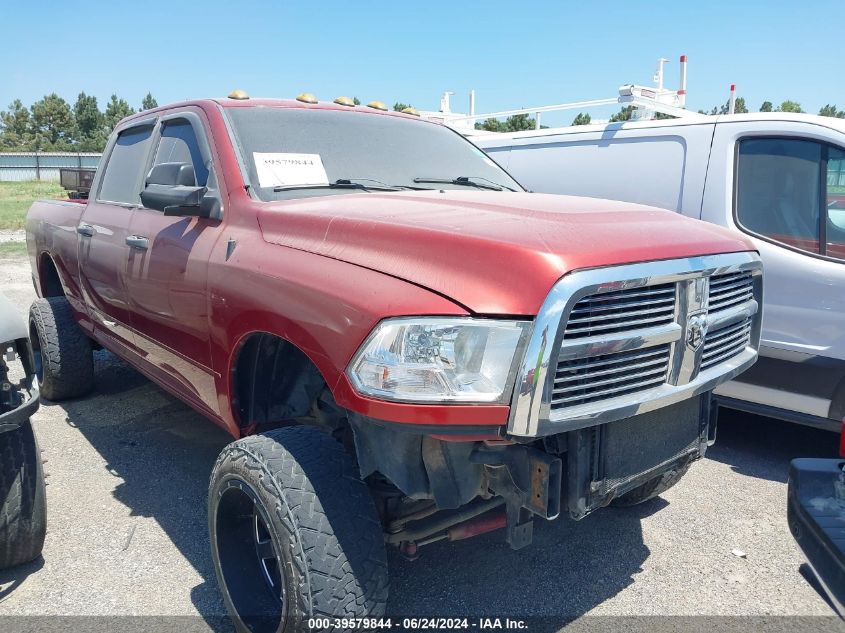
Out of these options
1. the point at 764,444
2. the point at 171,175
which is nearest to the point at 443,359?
the point at 171,175

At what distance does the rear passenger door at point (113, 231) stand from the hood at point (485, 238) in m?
1.46

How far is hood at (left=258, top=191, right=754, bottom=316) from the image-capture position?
73.7 inches

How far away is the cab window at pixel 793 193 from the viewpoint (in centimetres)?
393

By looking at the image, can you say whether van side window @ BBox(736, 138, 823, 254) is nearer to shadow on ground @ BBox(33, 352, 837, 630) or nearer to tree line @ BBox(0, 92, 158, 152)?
shadow on ground @ BBox(33, 352, 837, 630)

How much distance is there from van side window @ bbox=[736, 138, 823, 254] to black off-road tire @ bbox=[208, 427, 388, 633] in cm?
315

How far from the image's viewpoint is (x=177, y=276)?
3.03m

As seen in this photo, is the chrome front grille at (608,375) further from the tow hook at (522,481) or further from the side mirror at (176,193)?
the side mirror at (176,193)

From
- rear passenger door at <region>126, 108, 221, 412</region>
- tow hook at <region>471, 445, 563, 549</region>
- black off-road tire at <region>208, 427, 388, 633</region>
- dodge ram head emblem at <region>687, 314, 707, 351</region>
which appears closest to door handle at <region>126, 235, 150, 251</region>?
rear passenger door at <region>126, 108, 221, 412</region>

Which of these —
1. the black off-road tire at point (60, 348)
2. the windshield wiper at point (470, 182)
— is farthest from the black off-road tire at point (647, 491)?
the black off-road tire at point (60, 348)

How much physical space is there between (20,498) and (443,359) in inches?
80.6

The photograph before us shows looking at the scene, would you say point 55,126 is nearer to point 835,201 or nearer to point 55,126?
point 55,126

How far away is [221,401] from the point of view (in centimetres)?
283

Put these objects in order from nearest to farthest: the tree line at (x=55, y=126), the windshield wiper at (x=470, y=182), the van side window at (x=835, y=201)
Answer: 1. the windshield wiper at (x=470, y=182)
2. the van side window at (x=835, y=201)
3. the tree line at (x=55, y=126)

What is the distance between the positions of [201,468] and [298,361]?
1.63 meters
